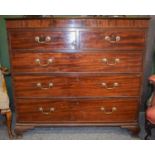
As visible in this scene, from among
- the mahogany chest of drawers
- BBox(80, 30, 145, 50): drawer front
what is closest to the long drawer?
the mahogany chest of drawers

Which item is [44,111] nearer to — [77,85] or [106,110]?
[77,85]

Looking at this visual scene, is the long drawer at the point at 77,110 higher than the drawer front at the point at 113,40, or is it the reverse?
the drawer front at the point at 113,40

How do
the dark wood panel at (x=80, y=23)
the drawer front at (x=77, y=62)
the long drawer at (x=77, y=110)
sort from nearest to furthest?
the dark wood panel at (x=80, y=23) < the drawer front at (x=77, y=62) < the long drawer at (x=77, y=110)

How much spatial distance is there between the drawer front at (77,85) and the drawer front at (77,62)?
0.08 metres

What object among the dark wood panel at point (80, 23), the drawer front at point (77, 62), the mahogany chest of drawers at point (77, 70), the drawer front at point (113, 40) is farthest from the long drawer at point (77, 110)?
the dark wood panel at point (80, 23)

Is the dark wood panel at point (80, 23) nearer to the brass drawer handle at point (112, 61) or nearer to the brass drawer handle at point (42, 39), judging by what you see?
Answer: the brass drawer handle at point (42, 39)

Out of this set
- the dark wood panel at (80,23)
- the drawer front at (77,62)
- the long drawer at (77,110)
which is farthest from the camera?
the long drawer at (77,110)

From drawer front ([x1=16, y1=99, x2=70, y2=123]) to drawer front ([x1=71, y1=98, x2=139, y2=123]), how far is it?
0.10 m

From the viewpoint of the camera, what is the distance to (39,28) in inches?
69.5

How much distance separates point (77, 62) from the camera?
1872 millimetres

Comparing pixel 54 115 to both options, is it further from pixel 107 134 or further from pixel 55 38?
pixel 55 38

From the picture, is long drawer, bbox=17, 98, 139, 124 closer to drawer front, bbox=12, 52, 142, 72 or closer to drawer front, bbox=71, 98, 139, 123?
drawer front, bbox=71, 98, 139, 123

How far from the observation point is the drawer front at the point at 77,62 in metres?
1.85
